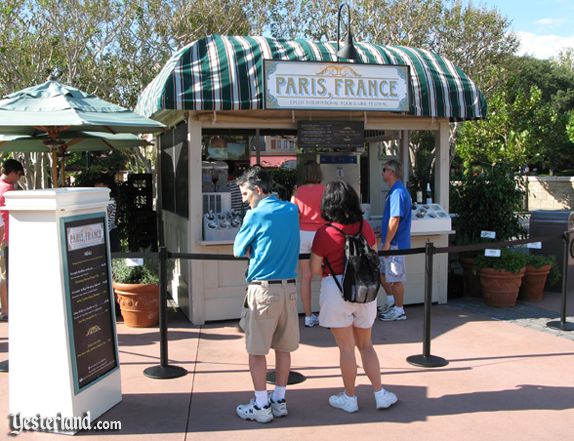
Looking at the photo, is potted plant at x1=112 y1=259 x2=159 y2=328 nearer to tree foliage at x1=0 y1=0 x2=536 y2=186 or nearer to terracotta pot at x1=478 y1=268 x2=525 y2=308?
terracotta pot at x1=478 y1=268 x2=525 y2=308

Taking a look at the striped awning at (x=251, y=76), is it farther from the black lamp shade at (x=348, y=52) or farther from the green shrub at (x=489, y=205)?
the green shrub at (x=489, y=205)

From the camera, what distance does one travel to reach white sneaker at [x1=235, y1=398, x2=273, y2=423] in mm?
4145

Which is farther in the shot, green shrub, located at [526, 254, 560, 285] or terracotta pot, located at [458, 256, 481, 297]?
terracotta pot, located at [458, 256, 481, 297]

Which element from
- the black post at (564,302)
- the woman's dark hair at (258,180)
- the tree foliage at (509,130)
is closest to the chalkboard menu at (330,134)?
the black post at (564,302)

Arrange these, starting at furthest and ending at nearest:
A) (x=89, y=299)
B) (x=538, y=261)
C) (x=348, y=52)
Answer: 1. (x=538, y=261)
2. (x=348, y=52)
3. (x=89, y=299)

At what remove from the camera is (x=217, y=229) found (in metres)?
6.93

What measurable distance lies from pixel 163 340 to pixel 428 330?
232cm

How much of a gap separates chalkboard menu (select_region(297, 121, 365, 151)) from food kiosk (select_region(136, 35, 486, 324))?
12 millimetres

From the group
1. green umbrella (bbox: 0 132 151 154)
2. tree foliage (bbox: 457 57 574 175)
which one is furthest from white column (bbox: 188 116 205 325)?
tree foliage (bbox: 457 57 574 175)

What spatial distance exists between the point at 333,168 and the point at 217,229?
6.66ft

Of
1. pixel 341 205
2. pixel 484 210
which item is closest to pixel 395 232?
pixel 484 210

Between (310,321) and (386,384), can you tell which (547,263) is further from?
(386,384)

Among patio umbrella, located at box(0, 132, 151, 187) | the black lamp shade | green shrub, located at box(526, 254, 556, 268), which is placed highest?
the black lamp shade

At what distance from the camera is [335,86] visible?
22.6 feet
